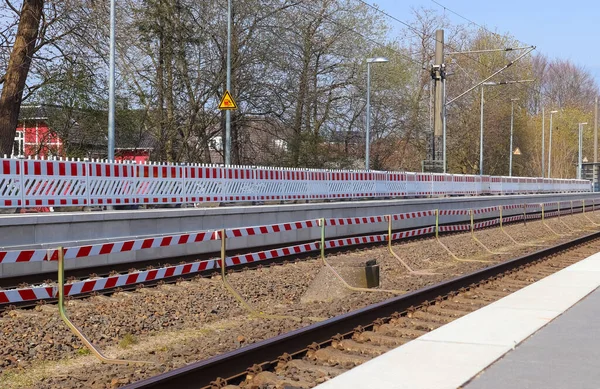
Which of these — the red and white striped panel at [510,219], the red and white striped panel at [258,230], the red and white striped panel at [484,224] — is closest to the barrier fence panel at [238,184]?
the red and white striped panel at [258,230]

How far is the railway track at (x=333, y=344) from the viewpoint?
22.9 ft

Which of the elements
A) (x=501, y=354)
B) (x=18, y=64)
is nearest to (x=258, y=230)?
(x=501, y=354)

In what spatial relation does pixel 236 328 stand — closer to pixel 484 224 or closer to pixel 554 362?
pixel 554 362

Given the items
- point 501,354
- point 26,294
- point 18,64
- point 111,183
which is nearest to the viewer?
point 501,354

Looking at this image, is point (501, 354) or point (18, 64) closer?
point (501, 354)

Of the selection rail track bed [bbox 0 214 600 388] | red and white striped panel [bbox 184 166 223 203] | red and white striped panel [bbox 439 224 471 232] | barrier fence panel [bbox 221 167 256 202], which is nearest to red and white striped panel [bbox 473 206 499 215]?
red and white striped panel [bbox 439 224 471 232]

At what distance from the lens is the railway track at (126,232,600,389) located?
22.9 ft

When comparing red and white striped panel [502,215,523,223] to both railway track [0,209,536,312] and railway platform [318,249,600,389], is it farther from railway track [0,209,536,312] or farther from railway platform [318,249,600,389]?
railway platform [318,249,600,389]

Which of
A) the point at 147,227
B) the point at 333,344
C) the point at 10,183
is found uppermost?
the point at 10,183

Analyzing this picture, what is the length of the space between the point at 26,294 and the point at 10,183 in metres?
6.48

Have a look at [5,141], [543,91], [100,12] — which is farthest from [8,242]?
[543,91]

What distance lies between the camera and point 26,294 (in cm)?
1025

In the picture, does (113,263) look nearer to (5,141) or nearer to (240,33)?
(5,141)

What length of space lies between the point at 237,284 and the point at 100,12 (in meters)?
16.1
